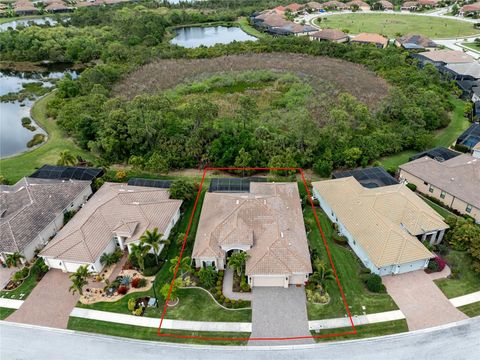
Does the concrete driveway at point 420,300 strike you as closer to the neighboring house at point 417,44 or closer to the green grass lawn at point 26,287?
the green grass lawn at point 26,287

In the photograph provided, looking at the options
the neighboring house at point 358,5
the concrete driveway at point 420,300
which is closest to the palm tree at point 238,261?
the concrete driveway at point 420,300


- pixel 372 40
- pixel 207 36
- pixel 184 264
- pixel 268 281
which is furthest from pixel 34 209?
pixel 207 36

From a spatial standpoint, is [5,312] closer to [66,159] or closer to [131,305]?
[131,305]

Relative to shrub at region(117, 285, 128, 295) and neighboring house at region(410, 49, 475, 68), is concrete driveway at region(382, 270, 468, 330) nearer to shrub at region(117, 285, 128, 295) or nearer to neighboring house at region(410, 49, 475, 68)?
shrub at region(117, 285, 128, 295)

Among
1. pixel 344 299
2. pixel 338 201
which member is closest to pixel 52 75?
pixel 338 201

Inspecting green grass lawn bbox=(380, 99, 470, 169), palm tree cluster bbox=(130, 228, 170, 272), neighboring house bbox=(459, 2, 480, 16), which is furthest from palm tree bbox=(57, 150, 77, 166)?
neighboring house bbox=(459, 2, 480, 16)

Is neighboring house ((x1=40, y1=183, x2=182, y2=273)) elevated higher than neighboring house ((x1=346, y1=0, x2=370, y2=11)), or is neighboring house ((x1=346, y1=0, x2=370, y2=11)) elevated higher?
neighboring house ((x1=346, y1=0, x2=370, y2=11))
